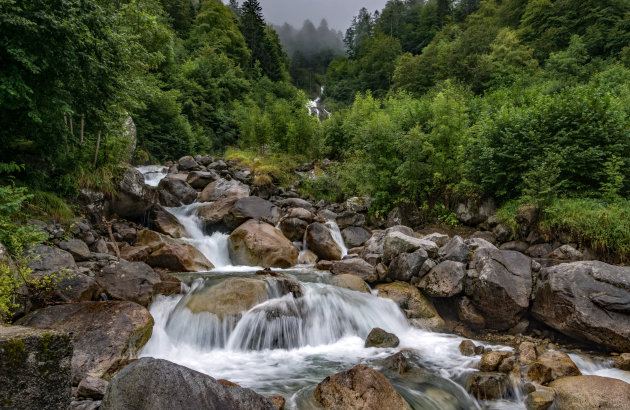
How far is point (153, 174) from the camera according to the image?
17906 mm

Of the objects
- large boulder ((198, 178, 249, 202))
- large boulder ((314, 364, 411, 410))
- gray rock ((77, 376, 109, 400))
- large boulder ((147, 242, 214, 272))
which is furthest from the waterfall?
large boulder ((314, 364, 411, 410))

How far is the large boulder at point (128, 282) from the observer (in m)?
6.80

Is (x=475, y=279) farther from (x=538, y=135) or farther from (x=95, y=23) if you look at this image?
(x=95, y=23)

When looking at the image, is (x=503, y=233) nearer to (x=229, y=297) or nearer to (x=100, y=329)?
(x=229, y=297)

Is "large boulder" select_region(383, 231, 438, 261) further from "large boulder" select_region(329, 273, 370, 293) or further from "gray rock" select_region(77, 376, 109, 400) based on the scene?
"gray rock" select_region(77, 376, 109, 400)

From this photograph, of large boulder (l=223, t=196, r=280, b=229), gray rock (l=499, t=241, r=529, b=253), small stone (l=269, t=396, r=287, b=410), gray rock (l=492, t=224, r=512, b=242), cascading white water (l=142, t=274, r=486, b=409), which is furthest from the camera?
large boulder (l=223, t=196, r=280, b=229)

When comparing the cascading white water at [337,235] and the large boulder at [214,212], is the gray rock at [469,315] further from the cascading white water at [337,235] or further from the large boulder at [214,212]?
the large boulder at [214,212]

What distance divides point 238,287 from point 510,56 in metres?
28.4

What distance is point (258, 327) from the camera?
6980 millimetres

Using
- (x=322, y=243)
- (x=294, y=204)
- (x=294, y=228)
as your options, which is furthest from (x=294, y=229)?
(x=294, y=204)

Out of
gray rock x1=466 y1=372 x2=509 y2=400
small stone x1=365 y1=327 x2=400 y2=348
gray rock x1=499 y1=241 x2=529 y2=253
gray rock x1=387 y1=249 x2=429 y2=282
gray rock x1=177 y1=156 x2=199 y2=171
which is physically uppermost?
gray rock x1=177 y1=156 x2=199 y2=171

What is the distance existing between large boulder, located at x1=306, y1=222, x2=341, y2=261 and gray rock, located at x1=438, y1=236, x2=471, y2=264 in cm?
405

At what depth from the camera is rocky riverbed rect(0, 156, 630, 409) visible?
3.80 metres

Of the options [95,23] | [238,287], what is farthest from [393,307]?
[95,23]
